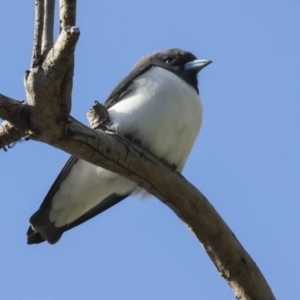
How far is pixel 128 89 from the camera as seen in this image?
6.64 meters

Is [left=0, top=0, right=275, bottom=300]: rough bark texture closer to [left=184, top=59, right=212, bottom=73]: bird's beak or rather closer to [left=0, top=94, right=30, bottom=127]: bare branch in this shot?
[left=0, top=94, right=30, bottom=127]: bare branch

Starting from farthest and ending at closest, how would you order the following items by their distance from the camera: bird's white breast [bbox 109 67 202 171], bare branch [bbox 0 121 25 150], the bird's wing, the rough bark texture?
the bird's wing → bird's white breast [bbox 109 67 202 171] → bare branch [bbox 0 121 25 150] → the rough bark texture

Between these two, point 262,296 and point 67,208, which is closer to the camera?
point 262,296

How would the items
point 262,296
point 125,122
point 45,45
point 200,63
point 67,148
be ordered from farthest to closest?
point 200,63, point 125,122, point 262,296, point 67,148, point 45,45

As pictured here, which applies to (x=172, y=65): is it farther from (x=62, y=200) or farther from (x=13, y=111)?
(x=13, y=111)

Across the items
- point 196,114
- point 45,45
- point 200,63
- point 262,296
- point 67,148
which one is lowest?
point 262,296

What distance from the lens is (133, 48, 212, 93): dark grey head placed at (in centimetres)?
725

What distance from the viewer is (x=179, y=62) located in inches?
294

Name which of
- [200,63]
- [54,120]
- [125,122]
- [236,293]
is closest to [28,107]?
[54,120]

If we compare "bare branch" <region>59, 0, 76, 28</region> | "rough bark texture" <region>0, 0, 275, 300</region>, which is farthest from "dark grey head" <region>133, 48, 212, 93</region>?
"bare branch" <region>59, 0, 76, 28</region>

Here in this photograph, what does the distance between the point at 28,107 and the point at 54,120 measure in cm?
18

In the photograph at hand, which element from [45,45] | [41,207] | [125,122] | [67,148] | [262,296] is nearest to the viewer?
[45,45]

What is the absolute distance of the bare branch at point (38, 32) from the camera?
14.6 feet

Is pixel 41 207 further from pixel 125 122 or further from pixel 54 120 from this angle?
pixel 54 120
